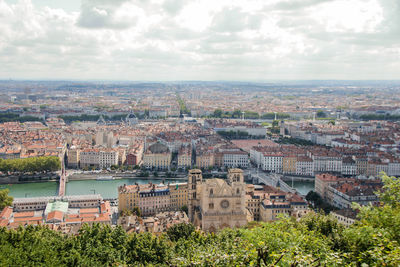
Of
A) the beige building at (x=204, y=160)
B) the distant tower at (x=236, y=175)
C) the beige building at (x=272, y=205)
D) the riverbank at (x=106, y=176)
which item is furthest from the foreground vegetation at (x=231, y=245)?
the beige building at (x=204, y=160)

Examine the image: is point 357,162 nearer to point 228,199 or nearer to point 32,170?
point 228,199

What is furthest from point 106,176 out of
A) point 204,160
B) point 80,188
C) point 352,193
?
point 352,193

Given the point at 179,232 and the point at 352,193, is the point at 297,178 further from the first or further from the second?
the point at 179,232

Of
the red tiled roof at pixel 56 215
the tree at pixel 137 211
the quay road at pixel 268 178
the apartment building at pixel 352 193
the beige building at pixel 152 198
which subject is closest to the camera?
the red tiled roof at pixel 56 215

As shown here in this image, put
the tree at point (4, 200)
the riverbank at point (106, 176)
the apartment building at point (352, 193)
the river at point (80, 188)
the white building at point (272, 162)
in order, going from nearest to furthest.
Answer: the tree at point (4, 200) → the apartment building at point (352, 193) → the river at point (80, 188) → the riverbank at point (106, 176) → the white building at point (272, 162)

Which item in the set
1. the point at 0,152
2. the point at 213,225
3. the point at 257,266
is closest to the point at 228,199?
the point at 213,225

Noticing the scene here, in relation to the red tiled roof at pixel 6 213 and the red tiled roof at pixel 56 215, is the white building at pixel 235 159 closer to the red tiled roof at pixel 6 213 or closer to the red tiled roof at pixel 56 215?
the red tiled roof at pixel 56 215
